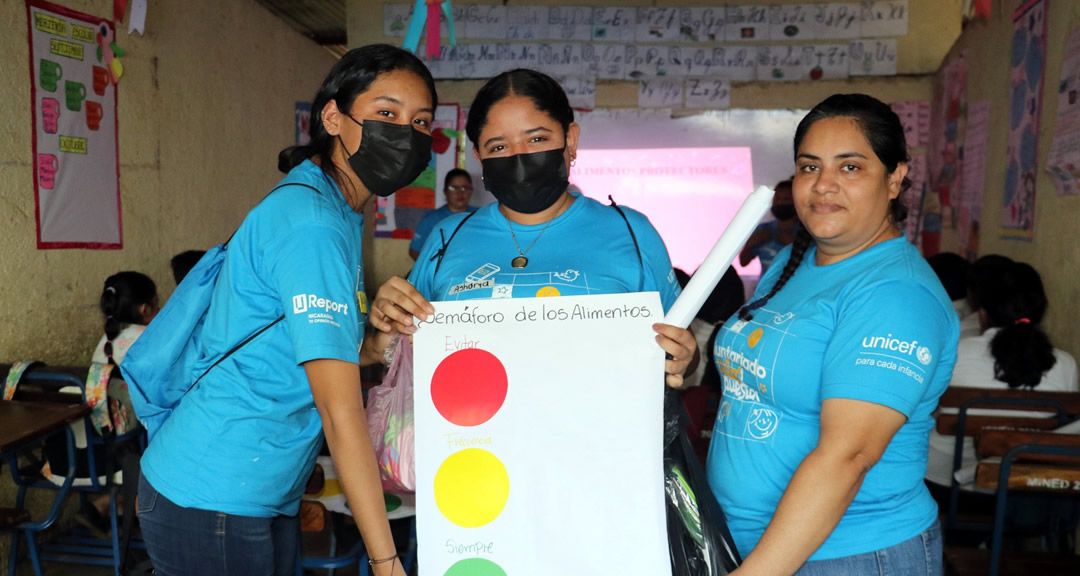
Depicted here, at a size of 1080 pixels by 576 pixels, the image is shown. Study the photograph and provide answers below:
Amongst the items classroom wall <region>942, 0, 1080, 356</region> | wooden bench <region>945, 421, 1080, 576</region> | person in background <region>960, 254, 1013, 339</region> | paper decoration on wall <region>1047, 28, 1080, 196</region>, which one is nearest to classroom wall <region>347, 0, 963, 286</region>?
classroom wall <region>942, 0, 1080, 356</region>

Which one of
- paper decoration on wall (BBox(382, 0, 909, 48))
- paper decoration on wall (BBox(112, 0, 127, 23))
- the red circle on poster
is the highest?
paper decoration on wall (BBox(382, 0, 909, 48))

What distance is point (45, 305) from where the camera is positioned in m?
3.70

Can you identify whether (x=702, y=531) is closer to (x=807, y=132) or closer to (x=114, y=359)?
(x=807, y=132)

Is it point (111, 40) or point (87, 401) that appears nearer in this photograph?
point (87, 401)

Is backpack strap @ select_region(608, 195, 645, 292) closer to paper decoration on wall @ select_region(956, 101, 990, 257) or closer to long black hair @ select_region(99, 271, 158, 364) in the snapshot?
long black hair @ select_region(99, 271, 158, 364)

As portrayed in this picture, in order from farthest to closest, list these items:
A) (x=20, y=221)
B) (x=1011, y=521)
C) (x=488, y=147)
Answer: (x=20, y=221) → (x=1011, y=521) → (x=488, y=147)

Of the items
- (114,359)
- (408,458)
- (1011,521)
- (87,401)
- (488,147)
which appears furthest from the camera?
(114,359)

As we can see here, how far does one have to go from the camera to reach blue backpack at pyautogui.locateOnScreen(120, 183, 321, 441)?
1408mm

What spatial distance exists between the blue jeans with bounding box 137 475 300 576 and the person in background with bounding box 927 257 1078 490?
2.54 metres

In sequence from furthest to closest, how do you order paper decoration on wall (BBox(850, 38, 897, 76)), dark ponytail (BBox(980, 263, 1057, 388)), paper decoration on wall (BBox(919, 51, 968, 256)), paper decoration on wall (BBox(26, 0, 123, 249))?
1. paper decoration on wall (BBox(850, 38, 897, 76))
2. paper decoration on wall (BBox(919, 51, 968, 256))
3. paper decoration on wall (BBox(26, 0, 123, 249))
4. dark ponytail (BBox(980, 263, 1057, 388))

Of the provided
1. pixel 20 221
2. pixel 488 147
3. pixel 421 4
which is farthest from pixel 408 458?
pixel 20 221

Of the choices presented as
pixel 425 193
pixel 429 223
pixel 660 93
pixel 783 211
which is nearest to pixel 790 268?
pixel 783 211

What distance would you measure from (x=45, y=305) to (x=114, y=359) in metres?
0.74

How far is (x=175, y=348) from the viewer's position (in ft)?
4.63
